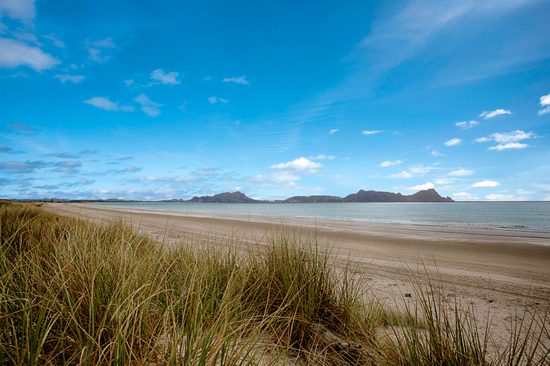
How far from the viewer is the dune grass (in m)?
1.93

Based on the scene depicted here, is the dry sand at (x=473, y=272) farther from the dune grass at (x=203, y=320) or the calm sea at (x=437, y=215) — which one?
the calm sea at (x=437, y=215)

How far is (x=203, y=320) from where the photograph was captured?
2.71 m

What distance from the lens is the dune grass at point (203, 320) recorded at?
1.93 metres

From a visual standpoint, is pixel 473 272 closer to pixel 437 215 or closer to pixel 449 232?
pixel 449 232

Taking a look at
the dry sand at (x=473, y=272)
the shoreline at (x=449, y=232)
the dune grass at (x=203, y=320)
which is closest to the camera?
the dune grass at (x=203, y=320)

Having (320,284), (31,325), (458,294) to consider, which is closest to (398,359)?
(320,284)

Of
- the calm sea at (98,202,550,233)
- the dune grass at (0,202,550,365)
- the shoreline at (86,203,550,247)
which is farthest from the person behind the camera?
the calm sea at (98,202,550,233)

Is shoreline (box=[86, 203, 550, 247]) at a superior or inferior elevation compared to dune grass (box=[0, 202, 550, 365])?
inferior

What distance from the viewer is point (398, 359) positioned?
2.49 m

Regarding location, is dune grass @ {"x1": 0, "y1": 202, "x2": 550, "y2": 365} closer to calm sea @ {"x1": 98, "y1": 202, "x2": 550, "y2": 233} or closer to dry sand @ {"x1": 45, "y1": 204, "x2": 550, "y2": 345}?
dry sand @ {"x1": 45, "y1": 204, "x2": 550, "y2": 345}

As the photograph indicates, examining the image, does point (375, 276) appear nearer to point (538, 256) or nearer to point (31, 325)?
point (31, 325)

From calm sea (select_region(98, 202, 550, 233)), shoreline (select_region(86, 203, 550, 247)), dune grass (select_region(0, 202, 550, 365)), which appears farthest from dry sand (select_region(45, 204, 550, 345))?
calm sea (select_region(98, 202, 550, 233))

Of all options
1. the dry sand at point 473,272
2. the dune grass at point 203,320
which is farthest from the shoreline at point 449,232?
the dune grass at point 203,320

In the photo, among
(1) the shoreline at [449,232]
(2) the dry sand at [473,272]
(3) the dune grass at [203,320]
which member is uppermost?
(3) the dune grass at [203,320]
